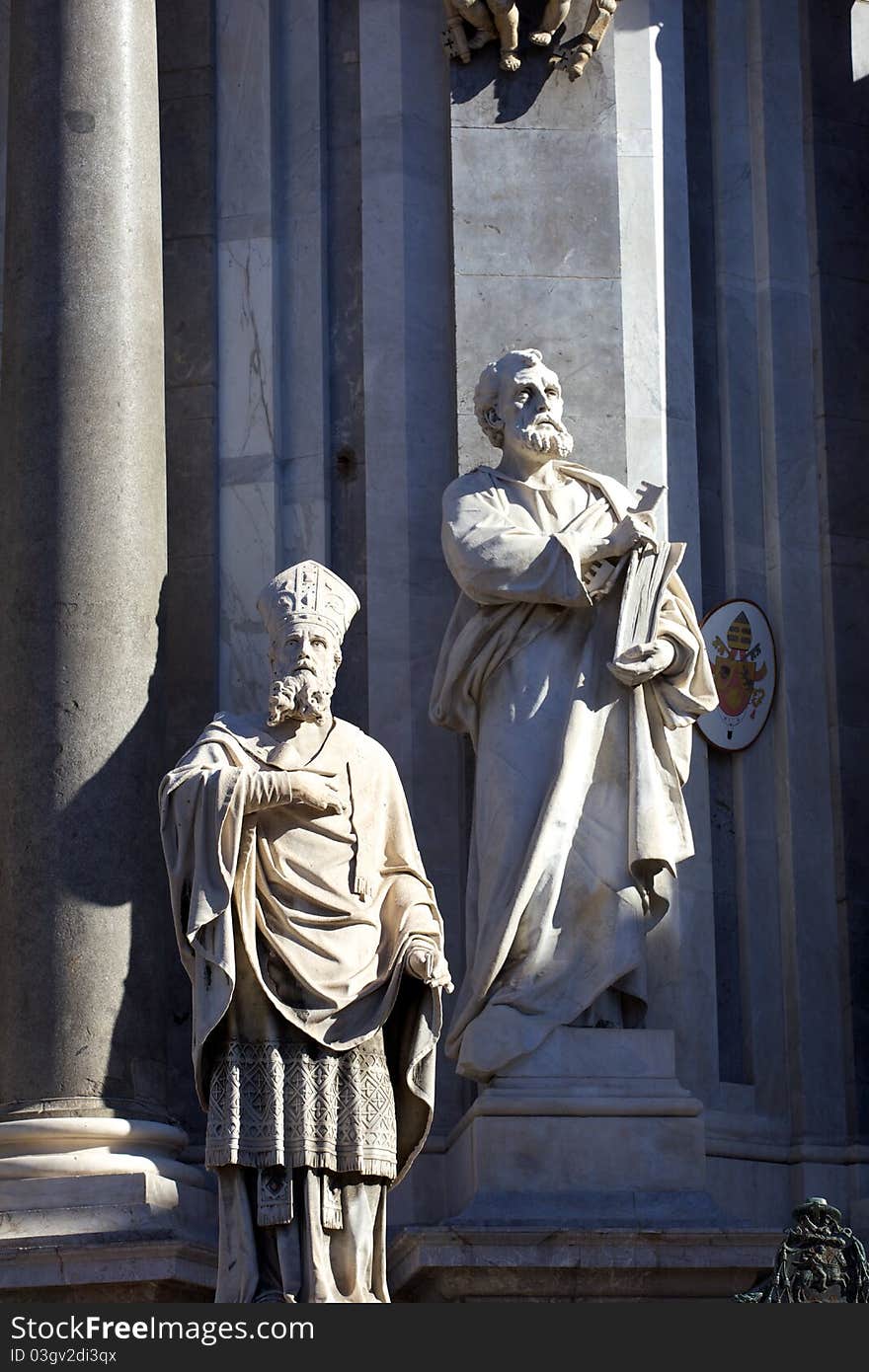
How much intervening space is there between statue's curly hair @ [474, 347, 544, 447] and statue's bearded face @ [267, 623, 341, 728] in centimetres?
232

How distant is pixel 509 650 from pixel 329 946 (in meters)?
2.59

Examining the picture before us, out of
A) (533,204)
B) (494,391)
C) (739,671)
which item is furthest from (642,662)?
(533,204)

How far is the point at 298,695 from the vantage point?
40.3 feet

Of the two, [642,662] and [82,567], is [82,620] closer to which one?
[82,567]

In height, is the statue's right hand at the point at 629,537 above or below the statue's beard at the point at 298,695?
above

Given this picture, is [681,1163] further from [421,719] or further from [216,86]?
[216,86]

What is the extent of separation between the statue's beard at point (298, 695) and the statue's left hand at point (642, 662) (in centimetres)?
198

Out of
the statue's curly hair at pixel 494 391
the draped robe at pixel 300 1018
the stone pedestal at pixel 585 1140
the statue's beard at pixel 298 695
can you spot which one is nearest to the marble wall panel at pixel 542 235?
the statue's curly hair at pixel 494 391

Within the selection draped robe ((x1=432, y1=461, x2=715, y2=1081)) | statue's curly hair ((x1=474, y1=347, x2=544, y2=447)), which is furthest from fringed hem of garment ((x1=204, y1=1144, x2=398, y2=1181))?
statue's curly hair ((x1=474, y1=347, x2=544, y2=447))

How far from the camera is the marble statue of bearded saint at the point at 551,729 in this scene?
13.7 m

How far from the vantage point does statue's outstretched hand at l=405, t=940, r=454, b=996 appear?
11.9m

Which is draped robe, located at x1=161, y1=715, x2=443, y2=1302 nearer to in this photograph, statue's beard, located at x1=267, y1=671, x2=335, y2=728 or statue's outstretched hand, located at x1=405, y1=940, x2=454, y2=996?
statue's outstretched hand, located at x1=405, y1=940, x2=454, y2=996

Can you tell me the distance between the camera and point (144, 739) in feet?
46.9

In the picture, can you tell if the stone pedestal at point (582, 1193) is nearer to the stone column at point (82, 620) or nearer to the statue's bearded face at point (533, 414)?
the stone column at point (82, 620)
